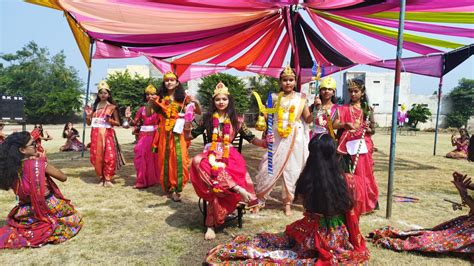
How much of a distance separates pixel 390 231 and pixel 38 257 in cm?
324

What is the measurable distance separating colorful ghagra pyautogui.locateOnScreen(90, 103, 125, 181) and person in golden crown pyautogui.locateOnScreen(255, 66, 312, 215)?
2.80m

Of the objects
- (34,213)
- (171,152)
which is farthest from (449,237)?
(34,213)

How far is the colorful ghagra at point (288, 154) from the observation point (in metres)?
4.05

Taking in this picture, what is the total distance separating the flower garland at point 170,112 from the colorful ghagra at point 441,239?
9.75ft

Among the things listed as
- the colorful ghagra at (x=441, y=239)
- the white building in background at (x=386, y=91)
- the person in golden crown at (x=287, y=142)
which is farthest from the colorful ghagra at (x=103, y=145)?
the white building in background at (x=386, y=91)

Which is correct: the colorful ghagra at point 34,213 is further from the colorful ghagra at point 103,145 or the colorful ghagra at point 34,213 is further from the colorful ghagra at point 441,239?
the colorful ghagra at point 441,239

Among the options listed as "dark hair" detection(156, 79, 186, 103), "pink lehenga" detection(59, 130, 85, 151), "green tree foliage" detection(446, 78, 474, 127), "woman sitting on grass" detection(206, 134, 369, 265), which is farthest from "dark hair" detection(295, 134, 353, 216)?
"green tree foliage" detection(446, 78, 474, 127)

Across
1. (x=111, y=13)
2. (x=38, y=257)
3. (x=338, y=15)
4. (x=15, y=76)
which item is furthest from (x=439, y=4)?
(x=15, y=76)

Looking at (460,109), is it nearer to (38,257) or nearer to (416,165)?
(416,165)

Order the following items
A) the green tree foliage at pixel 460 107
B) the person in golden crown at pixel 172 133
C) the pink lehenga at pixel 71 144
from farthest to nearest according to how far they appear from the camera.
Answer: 1. the green tree foliage at pixel 460 107
2. the pink lehenga at pixel 71 144
3. the person in golden crown at pixel 172 133

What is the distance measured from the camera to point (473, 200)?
268 centimetres

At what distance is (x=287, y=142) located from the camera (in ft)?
13.3

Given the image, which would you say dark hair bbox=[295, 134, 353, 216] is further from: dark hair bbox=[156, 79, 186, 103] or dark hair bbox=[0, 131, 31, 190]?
dark hair bbox=[156, 79, 186, 103]

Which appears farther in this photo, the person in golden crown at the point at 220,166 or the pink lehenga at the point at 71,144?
the pink lehenga at the point at 71,144
